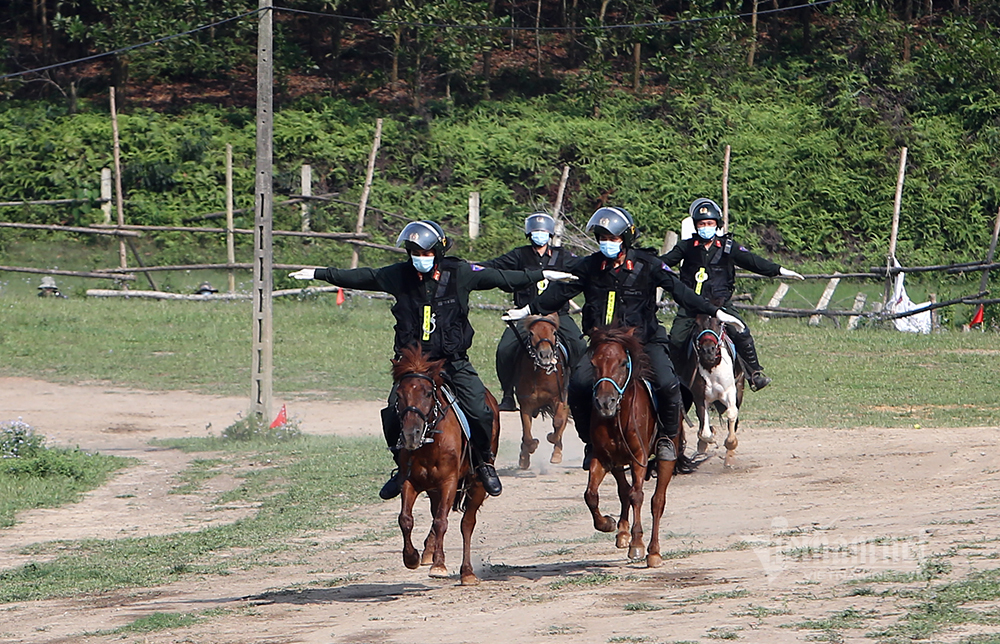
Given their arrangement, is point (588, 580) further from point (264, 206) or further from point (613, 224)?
point (264, 206)

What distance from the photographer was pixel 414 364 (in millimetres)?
9375

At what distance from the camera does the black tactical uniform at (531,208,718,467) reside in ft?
34.2

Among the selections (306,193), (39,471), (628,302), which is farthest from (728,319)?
(306,193)

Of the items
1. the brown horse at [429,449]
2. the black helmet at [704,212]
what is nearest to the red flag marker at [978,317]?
the black helmet at [704,212]

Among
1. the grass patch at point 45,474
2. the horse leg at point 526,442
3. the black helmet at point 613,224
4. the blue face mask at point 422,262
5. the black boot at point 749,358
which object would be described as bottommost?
the grass patch at point 45,474

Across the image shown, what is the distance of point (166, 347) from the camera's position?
80.2ft

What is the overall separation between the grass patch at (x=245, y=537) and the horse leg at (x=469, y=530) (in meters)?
1.88

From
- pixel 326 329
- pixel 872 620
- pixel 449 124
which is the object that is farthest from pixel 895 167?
pixel 872 620

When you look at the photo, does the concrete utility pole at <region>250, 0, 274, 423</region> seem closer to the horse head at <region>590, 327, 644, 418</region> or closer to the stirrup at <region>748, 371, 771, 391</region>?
the stirrup at <region>748, 371, 771, 391</region>

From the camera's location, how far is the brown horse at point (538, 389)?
1450cm

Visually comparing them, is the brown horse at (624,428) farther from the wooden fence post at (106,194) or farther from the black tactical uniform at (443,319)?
the wooden fence post at (106,194)

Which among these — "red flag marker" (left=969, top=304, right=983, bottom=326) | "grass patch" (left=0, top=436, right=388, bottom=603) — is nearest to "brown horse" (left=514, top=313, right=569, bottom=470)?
"grass patch" (left=0, top=436, right=388, bottom=603)

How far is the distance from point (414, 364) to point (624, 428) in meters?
1.69

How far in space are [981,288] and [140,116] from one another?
814 inches
